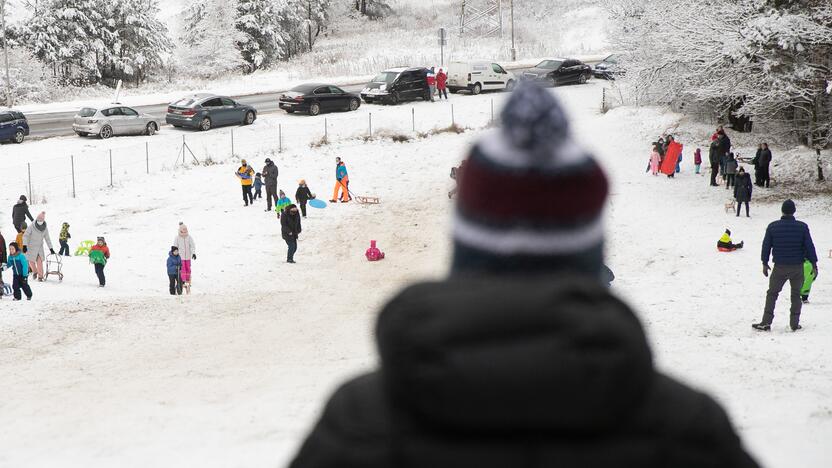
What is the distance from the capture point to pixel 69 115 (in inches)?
1622

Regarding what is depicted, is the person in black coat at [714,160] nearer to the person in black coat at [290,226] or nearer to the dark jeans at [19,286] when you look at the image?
the person in black coat at [290,226]

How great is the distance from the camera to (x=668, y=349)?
12.1 metres

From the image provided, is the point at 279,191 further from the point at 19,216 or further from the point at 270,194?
the point at 19,216

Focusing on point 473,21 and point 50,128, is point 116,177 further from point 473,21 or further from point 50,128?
point 473,21

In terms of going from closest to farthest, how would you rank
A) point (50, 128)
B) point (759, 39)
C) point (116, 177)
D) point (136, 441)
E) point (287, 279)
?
1. point (136, 441)
2. point (287, 279)
3. point (759, 39)
4. point (116, 177)
5. point (50, 128)

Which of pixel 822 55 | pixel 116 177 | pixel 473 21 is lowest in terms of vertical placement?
pixel 116 177

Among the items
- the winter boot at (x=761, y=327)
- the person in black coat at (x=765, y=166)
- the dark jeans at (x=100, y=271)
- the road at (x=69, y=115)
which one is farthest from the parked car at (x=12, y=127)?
the winter boot at (x=761, y=327)

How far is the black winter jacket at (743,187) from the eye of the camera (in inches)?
882

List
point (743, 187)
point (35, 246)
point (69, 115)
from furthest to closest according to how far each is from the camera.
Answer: point (69, 115), point (743, 187), point (35, 246)

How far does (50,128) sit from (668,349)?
1223 inches

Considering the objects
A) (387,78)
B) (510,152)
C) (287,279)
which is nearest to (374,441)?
(510,152)

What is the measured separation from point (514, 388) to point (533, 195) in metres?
0.39

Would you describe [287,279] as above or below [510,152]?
below

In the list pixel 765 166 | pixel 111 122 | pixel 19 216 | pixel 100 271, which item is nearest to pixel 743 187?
pixel 765 166
